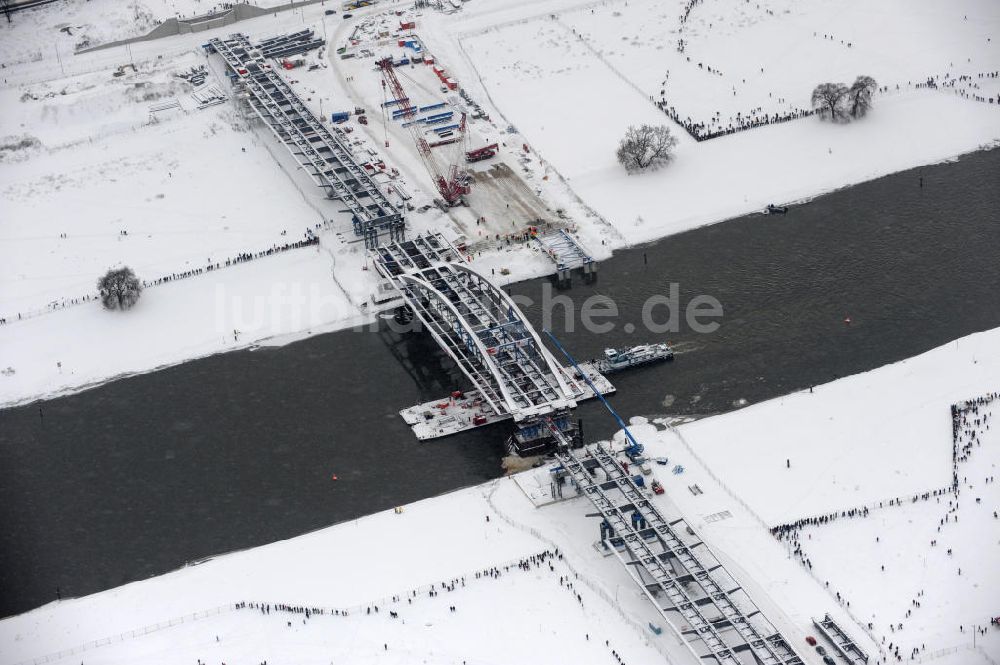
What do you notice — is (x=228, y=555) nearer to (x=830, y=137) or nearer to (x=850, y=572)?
(x=850, y=572)

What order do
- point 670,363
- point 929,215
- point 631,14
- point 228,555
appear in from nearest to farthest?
point 228,555
point 670,363
point 929,215
point 631,14

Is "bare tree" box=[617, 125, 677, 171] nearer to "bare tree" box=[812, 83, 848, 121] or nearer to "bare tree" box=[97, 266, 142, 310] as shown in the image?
"bare tree" box=[812, 83, 848, 121]

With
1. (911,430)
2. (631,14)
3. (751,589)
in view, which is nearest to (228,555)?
(751,589)

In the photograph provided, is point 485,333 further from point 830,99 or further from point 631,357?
point 830,99

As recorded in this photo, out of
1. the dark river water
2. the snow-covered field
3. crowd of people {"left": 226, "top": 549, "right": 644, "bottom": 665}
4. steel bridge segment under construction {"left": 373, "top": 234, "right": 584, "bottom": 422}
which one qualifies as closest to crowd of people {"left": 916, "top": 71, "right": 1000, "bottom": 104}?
the snow-covered field

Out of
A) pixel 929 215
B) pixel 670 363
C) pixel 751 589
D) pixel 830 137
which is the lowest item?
pixel 751 589

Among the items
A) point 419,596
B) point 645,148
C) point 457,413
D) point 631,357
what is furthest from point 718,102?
point 419,596
